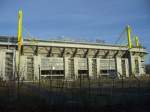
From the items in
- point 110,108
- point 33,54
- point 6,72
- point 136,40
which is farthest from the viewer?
point 136,40

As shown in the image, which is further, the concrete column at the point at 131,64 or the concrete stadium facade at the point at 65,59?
the concrete column at the point at 131,64

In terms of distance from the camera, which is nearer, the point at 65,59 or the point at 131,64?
the point at 65,59

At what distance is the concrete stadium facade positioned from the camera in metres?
59.7

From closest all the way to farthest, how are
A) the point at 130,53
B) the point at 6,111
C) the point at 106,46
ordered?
the point at 6,111 < the point at 106,46 < the point at 130,53

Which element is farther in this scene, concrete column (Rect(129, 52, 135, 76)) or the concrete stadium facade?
concrete column (Rect(129, 52, 135, 76))

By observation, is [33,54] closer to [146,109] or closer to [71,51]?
[71,51]

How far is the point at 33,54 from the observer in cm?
6475

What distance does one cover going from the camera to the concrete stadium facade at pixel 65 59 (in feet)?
196

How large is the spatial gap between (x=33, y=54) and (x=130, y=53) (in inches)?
1281

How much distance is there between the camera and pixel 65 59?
214 feet

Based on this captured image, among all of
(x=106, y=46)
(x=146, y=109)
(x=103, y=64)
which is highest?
(x=106, y=46)

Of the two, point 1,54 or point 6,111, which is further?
point 1,54

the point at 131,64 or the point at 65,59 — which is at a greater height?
the point at 65,59

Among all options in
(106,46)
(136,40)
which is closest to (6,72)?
(106,46)
